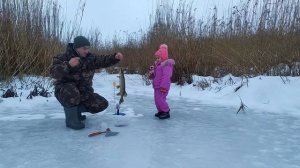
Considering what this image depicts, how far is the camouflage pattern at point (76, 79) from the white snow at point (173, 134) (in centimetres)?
23

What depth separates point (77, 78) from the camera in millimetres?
3957

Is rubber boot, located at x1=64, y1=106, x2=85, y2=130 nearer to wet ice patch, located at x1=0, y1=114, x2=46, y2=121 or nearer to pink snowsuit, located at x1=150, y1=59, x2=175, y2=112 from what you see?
wet ice patch, located at x1=0, y1=114, x2=46, y2=121

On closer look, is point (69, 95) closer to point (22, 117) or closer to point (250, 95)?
point (22, 117)

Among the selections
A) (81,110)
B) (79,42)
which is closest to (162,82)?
(81,110)

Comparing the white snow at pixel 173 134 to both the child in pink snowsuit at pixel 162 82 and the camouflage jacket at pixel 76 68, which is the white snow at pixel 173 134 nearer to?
the child in pink snowsuit at pixel 162 82

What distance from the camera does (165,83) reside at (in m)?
4.34

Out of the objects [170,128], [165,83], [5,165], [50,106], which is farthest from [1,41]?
[5,165]

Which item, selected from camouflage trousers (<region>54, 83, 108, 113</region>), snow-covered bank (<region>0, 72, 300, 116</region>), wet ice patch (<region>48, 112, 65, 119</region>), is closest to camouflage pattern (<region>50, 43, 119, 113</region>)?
camouflage trousers (<region>54, 83, 108, 113</region>)

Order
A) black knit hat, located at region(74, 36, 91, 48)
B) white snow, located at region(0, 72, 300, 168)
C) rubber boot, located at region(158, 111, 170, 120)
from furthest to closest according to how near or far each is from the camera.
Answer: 1. rubber boot, located at region(158, 111, 170, 120)
2. black knit hat, located at region(74, 36, 91, 48)
3. white snow, located at region(0, 72, 300, 168)

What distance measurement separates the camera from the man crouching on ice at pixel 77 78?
146 inches

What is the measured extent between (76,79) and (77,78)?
1 centimetres

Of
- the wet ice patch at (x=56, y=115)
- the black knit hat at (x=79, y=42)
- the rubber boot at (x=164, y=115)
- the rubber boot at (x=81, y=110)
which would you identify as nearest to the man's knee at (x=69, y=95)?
the rubber boot at (x=81, y=110)

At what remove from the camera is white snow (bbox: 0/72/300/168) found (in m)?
2.64

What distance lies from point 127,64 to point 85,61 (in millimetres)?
7590
